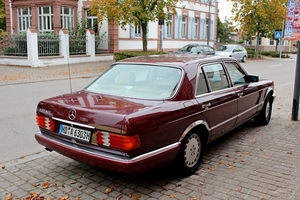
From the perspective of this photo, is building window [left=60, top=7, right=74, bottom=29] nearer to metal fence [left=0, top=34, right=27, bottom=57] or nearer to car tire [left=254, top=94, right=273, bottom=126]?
metal fence [left=0, top=34, right=27, bottom=57]

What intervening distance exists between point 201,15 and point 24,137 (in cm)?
3561

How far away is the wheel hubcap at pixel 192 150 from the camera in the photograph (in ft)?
14.5

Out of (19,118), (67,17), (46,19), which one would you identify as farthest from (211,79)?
(46,19)

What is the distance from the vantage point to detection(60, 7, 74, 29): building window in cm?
2803

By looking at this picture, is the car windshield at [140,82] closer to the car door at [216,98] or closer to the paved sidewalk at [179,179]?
the car door at [216,98]

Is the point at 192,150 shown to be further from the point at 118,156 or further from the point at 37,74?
the point at 37,74

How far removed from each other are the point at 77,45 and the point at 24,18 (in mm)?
9399

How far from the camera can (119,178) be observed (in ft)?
14.5

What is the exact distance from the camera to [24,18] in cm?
2983

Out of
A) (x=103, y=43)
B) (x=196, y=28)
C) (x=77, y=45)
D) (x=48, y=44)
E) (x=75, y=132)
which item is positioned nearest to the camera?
(x=75, y=132)

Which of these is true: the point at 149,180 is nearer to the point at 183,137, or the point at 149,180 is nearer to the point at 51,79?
the point at 183,137

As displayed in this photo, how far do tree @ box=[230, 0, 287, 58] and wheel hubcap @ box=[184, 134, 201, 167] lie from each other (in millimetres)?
32383

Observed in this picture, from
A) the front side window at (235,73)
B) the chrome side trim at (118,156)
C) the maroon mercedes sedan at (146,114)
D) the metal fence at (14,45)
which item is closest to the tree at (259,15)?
the metal fence at (14,45)

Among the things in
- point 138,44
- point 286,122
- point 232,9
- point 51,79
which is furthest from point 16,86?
point 232,9
